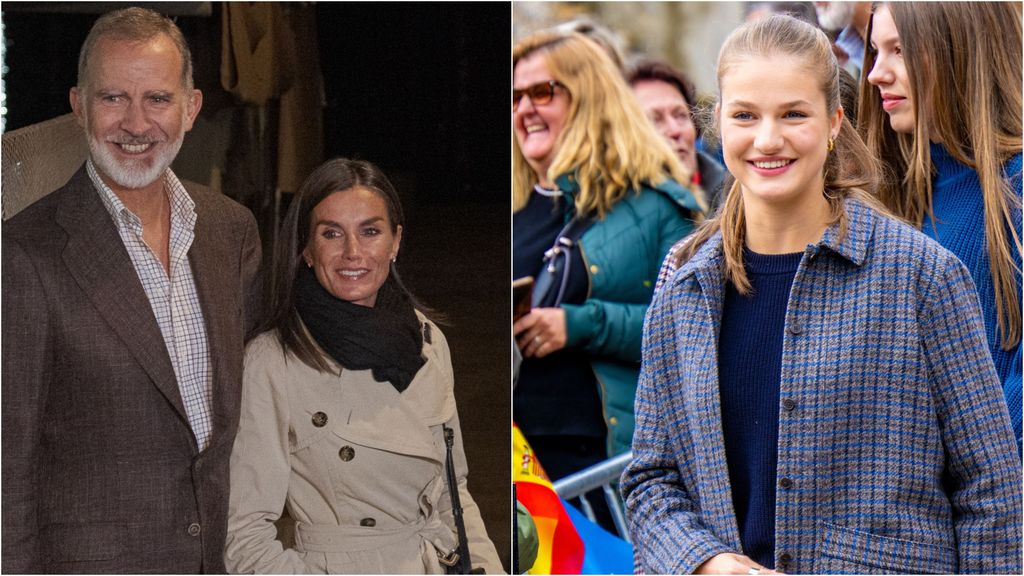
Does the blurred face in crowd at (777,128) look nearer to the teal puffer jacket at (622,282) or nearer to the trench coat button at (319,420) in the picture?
the teal puffer jacket at (622,282)

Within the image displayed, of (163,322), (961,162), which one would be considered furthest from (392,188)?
(961,162)

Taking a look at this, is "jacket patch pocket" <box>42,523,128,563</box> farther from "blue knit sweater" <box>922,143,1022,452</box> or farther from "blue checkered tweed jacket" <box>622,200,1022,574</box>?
"blue knit sweater" <box>922,143,1022,452</box>

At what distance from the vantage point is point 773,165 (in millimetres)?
2639

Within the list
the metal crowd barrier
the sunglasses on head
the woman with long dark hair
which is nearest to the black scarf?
the woman with long dark hair

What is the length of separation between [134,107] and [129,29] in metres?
0.21

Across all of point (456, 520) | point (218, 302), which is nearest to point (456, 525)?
point (456, 520)

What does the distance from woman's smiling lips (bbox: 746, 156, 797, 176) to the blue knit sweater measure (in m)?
0.64

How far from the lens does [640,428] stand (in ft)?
9.14

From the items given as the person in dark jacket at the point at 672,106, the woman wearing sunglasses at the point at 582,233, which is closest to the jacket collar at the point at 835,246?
the woman wearing sunglasses at the point at 582,233

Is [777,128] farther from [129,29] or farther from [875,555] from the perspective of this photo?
[129,29]

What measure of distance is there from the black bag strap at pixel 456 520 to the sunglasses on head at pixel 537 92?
1.24 metres

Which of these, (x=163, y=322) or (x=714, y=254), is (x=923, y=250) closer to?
(x=714, y=254)

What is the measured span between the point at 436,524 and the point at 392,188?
97 cm

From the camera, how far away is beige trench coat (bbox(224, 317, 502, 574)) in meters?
3.26
